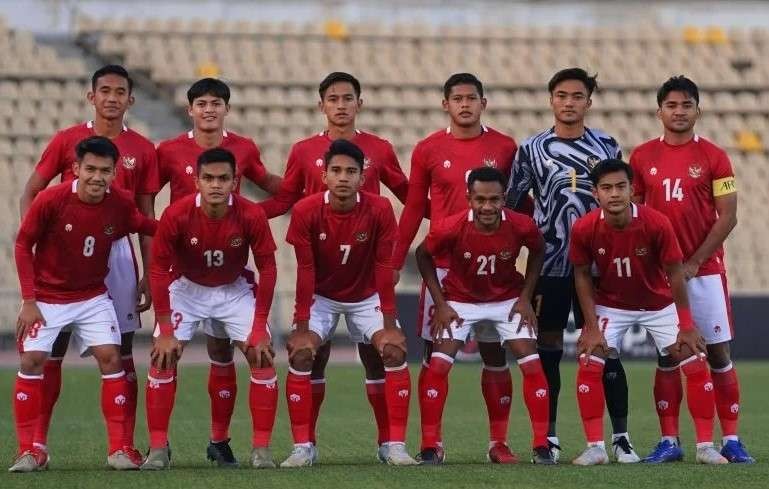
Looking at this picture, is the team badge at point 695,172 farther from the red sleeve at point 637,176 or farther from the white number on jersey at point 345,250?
the white number on jersey at point 345,250

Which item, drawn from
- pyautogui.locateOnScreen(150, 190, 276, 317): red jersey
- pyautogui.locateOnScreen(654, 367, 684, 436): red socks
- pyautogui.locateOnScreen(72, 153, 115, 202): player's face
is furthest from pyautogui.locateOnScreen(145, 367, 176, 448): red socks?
pyautogui.locateOnScreen(654, 367, 684, 436): red socks

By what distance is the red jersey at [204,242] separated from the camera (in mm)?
8281

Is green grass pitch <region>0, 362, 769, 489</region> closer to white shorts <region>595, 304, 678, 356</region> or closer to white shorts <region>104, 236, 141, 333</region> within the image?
white shorts <region>595, 304, 678, 356</region>

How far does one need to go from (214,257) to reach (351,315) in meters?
0.84

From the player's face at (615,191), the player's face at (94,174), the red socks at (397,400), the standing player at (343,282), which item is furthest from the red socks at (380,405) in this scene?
the player's face at (94,174)

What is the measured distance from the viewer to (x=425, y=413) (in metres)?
8.59

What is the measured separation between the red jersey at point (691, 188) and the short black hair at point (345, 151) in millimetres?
1626

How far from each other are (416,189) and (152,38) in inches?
583

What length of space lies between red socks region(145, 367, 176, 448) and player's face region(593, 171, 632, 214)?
2406 mm

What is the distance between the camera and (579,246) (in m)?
8.48

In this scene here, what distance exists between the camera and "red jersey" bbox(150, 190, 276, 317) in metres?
8.28

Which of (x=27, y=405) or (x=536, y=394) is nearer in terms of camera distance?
(x=27, y=405)

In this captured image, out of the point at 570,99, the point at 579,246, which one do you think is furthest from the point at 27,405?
the point at 570,99

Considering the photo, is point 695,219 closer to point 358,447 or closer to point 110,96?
point 358,447
